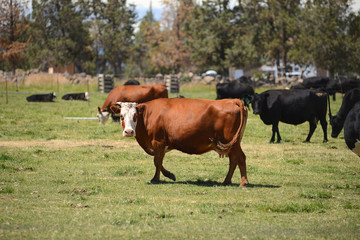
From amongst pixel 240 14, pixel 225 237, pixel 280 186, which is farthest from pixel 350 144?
pixel 240 14

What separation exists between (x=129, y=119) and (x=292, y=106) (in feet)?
32.5

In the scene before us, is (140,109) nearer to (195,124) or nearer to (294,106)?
(195,124)

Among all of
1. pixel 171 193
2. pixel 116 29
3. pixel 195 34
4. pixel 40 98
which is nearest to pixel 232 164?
pixel 171 193

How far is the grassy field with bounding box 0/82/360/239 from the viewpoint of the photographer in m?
7.25

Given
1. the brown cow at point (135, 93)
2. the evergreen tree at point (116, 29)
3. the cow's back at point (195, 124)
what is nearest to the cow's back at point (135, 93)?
the brown cow at point (135, 93)

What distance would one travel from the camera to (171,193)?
9812 millimetres

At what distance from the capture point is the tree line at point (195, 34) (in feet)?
226

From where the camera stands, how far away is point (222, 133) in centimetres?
1061

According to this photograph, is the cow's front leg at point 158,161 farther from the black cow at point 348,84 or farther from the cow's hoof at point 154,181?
the black cow at point 348,84

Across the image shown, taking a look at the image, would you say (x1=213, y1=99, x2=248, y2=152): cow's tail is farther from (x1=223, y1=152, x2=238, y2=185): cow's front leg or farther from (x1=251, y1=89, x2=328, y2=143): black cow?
(x1=251, y1=89, x2=328, y2=143): black cow

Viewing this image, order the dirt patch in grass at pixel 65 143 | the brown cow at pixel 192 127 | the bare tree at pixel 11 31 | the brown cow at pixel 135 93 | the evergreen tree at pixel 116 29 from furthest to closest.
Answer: the evergreen tree at pixel 116 29
the bare tree at pixel 11 31
the brown cow at pixel 135 93
the dirt patch in grass at pixel 65 143
the brown cow at pixel 192 127

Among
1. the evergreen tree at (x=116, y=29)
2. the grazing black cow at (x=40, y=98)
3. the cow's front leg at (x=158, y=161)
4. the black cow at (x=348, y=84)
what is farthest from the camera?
the evergreen tree at (x=116, y=29)

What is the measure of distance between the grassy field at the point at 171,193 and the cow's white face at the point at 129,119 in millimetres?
1033

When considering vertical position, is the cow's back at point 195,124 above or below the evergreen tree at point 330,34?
below
